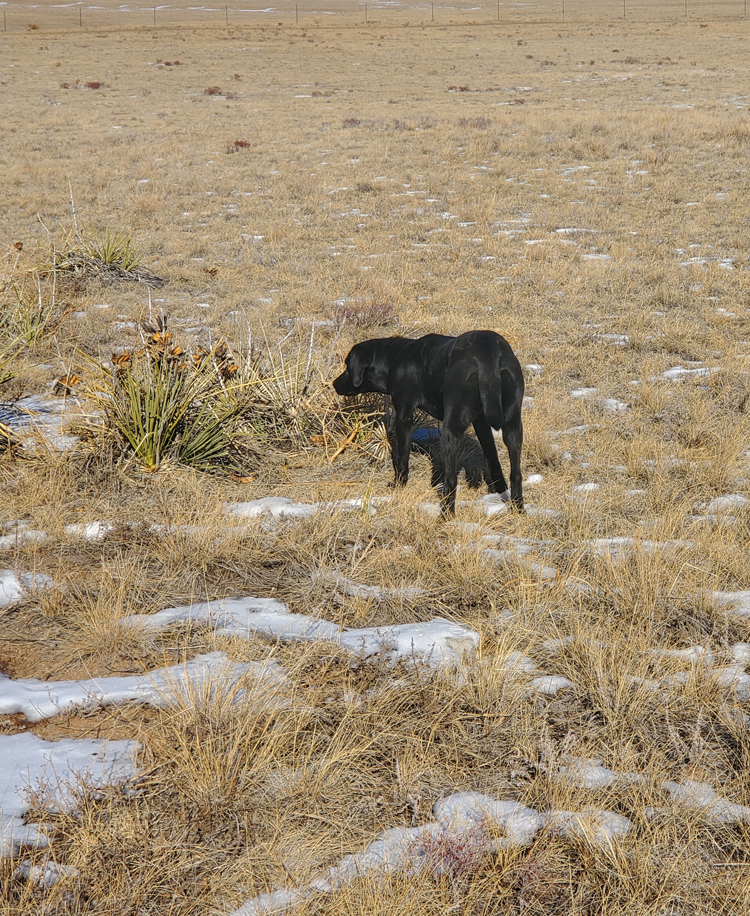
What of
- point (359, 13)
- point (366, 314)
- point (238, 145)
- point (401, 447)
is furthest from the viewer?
point (359, 13)

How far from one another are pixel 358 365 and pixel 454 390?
2.92ft

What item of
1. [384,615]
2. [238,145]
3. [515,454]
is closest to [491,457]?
[515,454]

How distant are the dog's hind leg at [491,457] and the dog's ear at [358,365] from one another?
2.57 feet

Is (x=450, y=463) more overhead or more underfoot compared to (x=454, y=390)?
more underfoot

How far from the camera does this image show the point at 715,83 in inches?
1043

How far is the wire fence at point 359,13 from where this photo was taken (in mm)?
58844

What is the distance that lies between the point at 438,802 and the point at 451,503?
7.18ft

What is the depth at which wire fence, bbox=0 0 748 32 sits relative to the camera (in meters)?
58.8

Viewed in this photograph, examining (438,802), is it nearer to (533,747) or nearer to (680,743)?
(533,747)

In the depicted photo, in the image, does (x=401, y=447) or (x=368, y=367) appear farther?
(x=368, y=367)

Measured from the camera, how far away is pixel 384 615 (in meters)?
3.32

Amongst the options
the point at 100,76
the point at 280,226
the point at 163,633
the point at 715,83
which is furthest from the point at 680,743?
the point at 100,76

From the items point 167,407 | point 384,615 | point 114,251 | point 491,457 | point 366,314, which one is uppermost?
point 114,251

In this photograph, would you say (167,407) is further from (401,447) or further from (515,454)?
(515,454)
